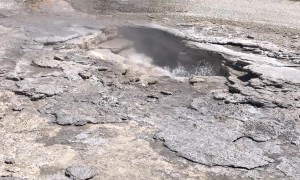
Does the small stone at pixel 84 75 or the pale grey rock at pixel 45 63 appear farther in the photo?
the pale grey rock at pixel 45 63

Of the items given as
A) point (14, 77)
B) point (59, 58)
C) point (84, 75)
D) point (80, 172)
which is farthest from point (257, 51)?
point (80, 172)

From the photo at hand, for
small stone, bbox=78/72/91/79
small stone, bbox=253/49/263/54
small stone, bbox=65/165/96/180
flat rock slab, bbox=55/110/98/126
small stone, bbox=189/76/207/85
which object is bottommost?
small stone, bbox=65/165/96/180

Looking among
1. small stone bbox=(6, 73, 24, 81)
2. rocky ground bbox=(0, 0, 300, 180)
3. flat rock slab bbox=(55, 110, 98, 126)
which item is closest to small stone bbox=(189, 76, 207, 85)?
rocky ground bbox=(0, 0, 300, 180)

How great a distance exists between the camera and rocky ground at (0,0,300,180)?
4250 mm

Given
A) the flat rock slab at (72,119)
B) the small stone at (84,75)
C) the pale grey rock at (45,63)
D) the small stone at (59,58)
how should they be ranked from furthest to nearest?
the small stone at (59,58), the pale grey rock at (45,63), the small stone at (84,75), the flat rock slab at (72,119)

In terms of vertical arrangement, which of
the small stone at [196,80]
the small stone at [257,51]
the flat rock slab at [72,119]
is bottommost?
the flat rock slab at [72,119]

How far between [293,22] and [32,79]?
5.29 meters

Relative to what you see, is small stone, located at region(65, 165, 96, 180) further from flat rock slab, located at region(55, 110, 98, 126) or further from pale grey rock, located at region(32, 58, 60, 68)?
pale grey rock, located at region(32, 58, 60, 68)

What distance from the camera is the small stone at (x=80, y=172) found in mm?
3951

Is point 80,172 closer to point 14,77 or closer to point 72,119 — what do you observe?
point 72,119

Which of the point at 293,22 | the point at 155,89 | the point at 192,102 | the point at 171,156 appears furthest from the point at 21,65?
the point at 293,22

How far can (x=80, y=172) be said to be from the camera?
4.01m

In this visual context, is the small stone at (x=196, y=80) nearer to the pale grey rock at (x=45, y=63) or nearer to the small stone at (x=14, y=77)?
the pale grey rock at (x=45, y=63)

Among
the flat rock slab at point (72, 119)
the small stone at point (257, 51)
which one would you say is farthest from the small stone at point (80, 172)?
the small stone at point (257, 51)
